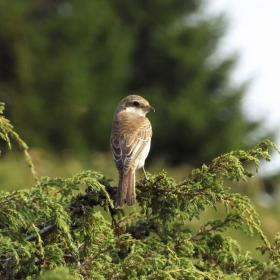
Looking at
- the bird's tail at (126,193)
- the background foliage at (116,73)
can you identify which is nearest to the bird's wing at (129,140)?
the bird's tail at (126,193)

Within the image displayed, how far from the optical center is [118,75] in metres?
23.8

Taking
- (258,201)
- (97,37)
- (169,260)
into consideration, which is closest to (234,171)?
(169,260)

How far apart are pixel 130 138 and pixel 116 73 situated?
17342mm

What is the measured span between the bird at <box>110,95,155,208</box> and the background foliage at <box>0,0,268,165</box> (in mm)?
12655

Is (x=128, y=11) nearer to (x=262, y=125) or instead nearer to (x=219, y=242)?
(x=262, y=125)

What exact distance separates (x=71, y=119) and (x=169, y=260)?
17686 mm

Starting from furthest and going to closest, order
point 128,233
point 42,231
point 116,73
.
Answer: point 116,73, point 128,233, point 42,231

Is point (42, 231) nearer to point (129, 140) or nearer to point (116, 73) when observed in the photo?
point (129, 140)

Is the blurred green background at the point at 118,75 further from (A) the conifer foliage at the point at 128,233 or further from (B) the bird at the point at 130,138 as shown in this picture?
(A) the conifer foliage at the point at 128,233

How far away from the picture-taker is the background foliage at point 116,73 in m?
21.5

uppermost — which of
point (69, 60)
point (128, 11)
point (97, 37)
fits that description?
point (128, 11)

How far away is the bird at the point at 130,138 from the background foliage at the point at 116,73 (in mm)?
12655

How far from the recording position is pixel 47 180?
387 centimetres

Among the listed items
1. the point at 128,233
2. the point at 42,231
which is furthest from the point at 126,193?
the point at 42,231
